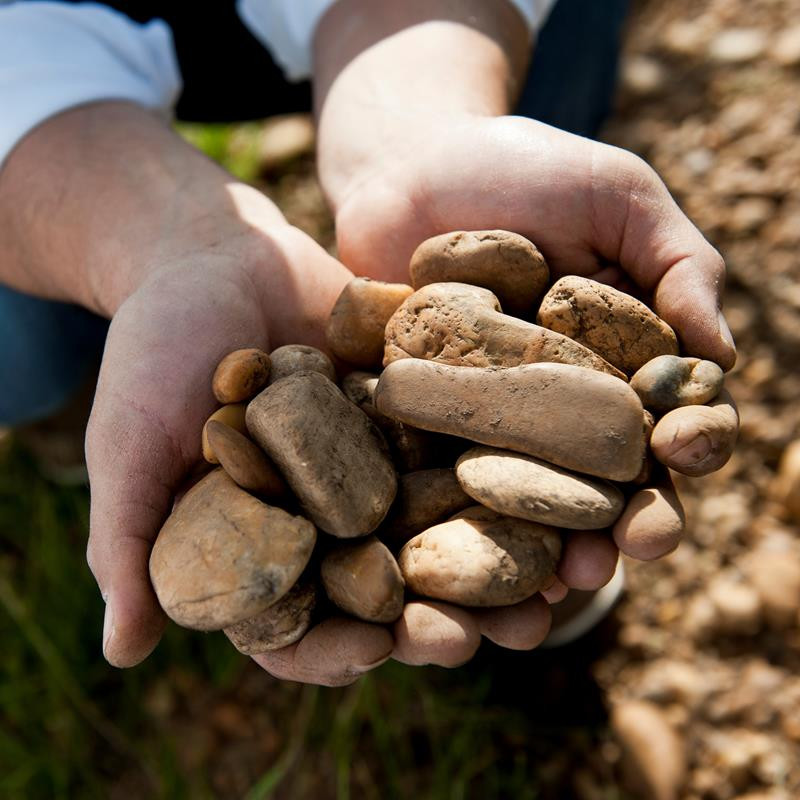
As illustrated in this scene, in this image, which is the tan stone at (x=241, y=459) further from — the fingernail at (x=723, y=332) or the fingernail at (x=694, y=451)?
the fingernail at (x=723, y=332)

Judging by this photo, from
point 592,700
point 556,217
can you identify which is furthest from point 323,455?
point 592,700

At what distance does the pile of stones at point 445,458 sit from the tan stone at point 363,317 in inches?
2.5

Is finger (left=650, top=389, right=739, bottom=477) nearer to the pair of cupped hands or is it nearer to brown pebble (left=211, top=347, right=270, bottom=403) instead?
the pair of cupped hands

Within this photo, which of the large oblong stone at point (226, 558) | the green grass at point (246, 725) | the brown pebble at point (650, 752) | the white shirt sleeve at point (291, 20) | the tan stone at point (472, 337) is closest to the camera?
the large oblong stone at point (226, 558)

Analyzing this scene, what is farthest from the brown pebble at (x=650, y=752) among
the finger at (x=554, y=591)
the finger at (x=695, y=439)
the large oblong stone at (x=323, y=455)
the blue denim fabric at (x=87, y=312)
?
the blue denim fabric at (x=87, y=312)

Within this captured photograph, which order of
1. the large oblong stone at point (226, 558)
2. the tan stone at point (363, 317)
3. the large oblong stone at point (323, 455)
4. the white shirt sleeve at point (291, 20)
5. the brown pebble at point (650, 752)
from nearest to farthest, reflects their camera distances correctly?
1. the large oblong stone at point (226, 558)
2. the large oblong stone at point (323, 455)
3. the tan stone at point (363, 317)
4. the brown pebble at point (650, 752)
5. the white shirt sleeve at point (291, 20)

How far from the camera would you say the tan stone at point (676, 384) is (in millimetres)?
1300

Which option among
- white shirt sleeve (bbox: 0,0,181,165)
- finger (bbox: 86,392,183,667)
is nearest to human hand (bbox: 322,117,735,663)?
finger (bbox: 86,392,183,667)

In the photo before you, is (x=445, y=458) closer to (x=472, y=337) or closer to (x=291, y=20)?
(x=472, y=337)

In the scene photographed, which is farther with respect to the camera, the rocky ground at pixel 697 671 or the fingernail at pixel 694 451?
the rocky ground at pixel 697 671

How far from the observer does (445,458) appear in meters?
1.47

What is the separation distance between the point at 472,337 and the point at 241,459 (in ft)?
1.38

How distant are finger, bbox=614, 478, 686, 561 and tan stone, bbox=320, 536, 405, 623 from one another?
33 centimetres

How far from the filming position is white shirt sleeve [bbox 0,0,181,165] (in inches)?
73.1
